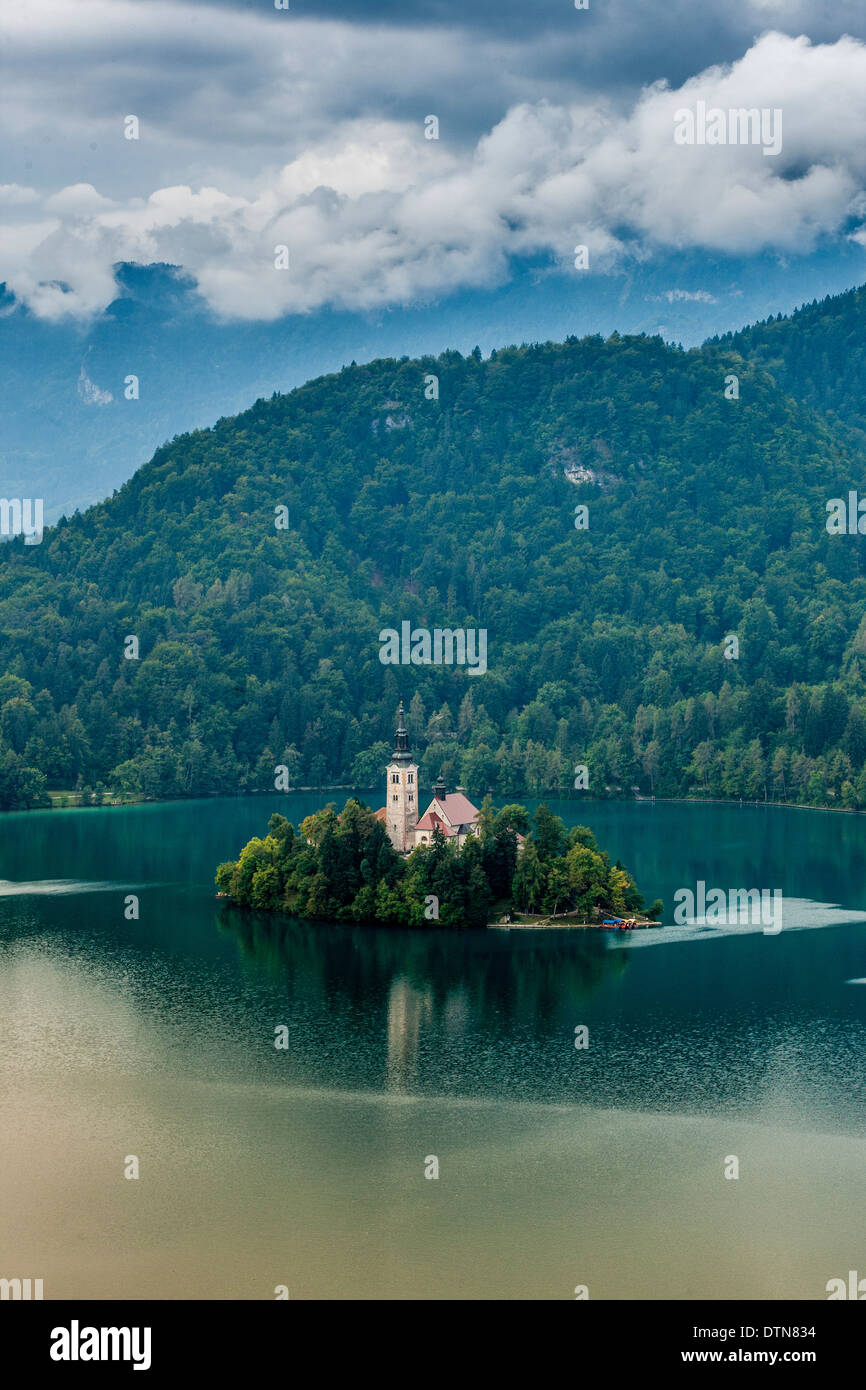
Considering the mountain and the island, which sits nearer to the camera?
the island

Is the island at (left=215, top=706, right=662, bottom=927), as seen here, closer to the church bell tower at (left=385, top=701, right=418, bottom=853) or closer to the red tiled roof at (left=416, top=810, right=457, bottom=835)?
the red tiled roof at (left=416, top=810, right=457, bottom=835)

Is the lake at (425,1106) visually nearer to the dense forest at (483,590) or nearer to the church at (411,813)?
the church at (411,813)

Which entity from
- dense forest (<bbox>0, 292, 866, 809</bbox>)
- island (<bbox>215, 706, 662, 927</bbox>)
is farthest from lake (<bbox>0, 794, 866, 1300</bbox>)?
dense forest (<bbox>0, 292, 866, 809</bbox>)

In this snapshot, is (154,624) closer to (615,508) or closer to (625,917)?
(615,508)

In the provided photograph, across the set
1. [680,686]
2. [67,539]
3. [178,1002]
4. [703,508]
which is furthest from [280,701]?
[178,1002]

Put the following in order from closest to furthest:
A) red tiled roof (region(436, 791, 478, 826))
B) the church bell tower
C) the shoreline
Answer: red tiled roof (region(436, 791, 478, 826))
the church bell tower
the shoreline
